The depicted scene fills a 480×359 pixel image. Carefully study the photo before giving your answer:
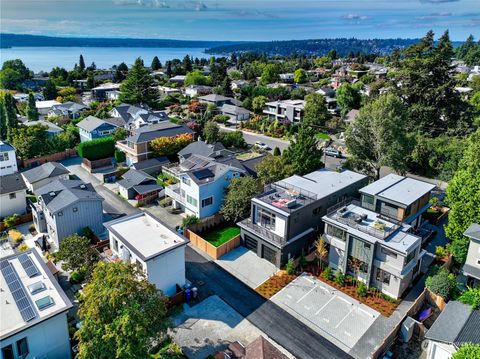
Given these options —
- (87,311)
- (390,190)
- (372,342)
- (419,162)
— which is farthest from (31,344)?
(419,162)

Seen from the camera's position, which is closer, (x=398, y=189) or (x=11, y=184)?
(x=398, y=189)

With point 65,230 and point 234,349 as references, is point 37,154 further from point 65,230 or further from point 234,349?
point 234,349

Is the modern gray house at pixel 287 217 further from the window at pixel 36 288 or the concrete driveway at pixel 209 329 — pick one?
the window at pixel 36 288

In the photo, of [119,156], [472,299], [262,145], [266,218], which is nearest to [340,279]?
[266,218]

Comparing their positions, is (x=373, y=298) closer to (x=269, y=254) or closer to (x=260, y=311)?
(x=260, y=311)

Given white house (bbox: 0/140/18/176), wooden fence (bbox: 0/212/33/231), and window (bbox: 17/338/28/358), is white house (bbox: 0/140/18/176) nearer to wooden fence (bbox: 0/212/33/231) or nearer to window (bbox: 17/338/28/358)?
wooden fence (bbox: 0/212/33/231)

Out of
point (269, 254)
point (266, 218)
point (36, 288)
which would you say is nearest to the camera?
point (36, 288)

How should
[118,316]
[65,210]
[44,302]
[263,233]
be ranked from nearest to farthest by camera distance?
[118,316], [44,302], [263,233], [65,210]
